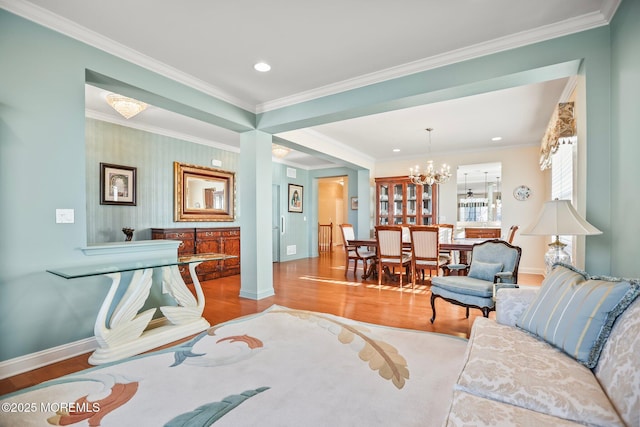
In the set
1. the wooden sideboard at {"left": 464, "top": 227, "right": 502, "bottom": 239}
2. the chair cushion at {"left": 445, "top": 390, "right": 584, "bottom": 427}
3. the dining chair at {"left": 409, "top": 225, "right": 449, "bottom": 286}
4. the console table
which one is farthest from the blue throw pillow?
the wooden sideboard at {"left": 464, "top": 227, "right": 502, "bottom": 239}

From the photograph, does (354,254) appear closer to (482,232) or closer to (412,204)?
(412,204)

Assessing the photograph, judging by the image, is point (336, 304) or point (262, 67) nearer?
point (262, 67)

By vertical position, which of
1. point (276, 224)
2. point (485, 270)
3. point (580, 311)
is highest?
point (276, 224)

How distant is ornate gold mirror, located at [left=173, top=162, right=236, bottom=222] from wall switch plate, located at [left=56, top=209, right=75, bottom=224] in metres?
3.12

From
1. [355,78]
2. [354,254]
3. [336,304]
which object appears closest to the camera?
[355,78]

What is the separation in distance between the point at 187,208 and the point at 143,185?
2.89 feet

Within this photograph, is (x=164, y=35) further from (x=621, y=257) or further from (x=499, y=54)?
(x=621, y=257)

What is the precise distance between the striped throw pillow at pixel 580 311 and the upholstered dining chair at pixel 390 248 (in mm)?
3120

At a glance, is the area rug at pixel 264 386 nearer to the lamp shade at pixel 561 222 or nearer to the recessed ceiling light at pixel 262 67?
the lamp shade at pixel 561 222

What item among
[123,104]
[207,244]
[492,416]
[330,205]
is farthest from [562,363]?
[330,205]

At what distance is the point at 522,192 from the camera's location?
6.18 meters

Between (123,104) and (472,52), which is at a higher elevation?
(472,52)

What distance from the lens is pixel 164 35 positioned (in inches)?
103

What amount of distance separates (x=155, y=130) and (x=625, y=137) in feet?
19.1
